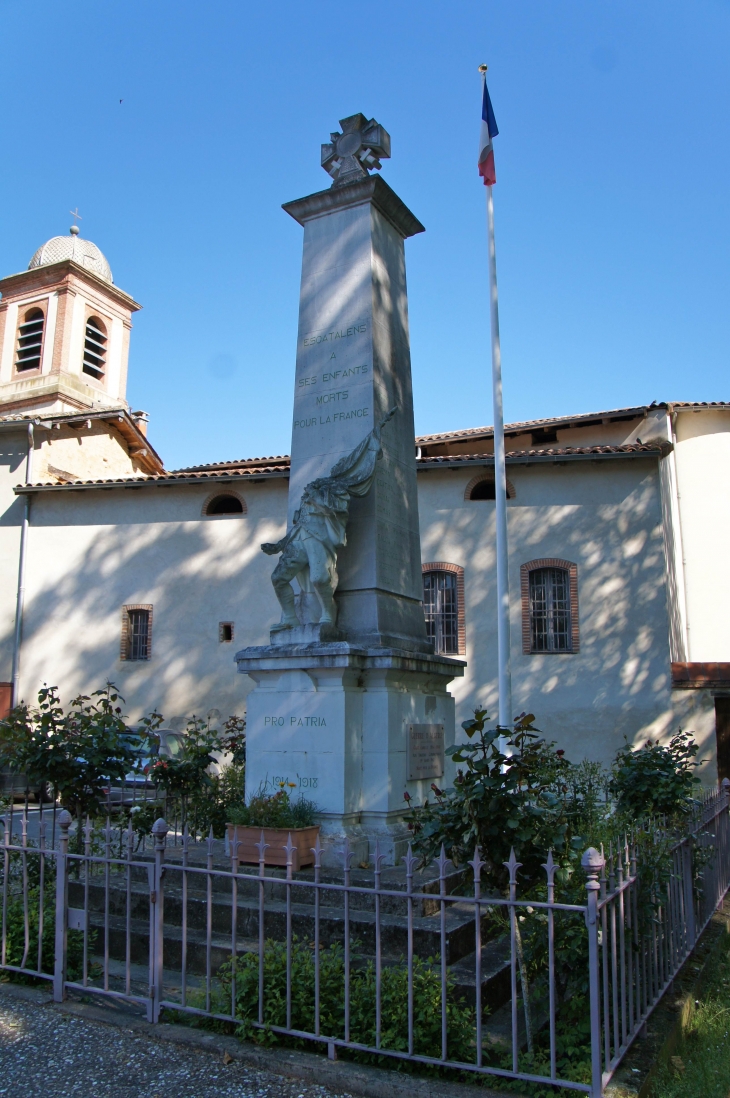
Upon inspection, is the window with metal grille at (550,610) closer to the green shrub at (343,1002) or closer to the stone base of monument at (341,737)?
the stone base of monument at (341,737)

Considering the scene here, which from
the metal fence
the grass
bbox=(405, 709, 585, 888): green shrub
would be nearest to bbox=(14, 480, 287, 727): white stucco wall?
the metal fence

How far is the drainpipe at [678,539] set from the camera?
18.9 metres

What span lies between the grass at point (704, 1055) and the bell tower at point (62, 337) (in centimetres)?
2623

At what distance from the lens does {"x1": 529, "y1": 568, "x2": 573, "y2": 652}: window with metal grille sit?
1777 cm

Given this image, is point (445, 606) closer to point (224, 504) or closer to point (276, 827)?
point (224, 504)

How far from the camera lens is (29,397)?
2822cm

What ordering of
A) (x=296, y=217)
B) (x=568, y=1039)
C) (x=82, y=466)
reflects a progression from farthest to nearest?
(x=82, y=466) → (x=296, y=217) → (x=568, y=1039)

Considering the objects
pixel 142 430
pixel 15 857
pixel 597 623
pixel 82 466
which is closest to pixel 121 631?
pixel 82 466

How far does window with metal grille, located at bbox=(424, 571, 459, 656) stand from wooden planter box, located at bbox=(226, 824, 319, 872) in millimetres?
12094

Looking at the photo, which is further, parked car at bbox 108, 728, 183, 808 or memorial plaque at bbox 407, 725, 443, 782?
parked car at bbox 108, 728, 183, 808

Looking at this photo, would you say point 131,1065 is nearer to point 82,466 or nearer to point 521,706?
point 521,706

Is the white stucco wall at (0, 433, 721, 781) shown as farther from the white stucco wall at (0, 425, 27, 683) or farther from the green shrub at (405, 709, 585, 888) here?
the green shrub at (405, 709, 585, 888)

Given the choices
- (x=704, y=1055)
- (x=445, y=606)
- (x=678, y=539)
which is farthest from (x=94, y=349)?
(x=704, y=1055)

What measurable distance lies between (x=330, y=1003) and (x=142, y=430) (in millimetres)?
24274
